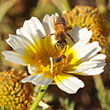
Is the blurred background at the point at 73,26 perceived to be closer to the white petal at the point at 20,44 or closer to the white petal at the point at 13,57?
the white petal at the point at 20,44

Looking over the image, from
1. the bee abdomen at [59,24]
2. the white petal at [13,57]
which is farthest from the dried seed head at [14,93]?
the bee abdomen at [59,24]

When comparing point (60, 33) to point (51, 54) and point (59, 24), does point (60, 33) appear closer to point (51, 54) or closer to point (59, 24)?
point (59, 24)

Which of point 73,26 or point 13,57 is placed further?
point 73,26

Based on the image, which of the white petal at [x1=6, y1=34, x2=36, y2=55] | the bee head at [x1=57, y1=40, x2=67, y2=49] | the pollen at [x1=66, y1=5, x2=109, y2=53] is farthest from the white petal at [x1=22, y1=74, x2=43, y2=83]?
the pollen at [x1=66, y1=5, x2=109, y2=53]

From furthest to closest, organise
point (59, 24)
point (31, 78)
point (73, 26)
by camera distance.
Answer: point (73, 26), point (59, 24), point (31, 78)

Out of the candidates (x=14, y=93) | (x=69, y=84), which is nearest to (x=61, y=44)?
(x=69, y=84)

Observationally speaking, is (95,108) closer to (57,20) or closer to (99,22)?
(99,22)

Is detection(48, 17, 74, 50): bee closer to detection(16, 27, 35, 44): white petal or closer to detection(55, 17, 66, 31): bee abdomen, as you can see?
detection(55, 17, 66, 31): bee abdomen
